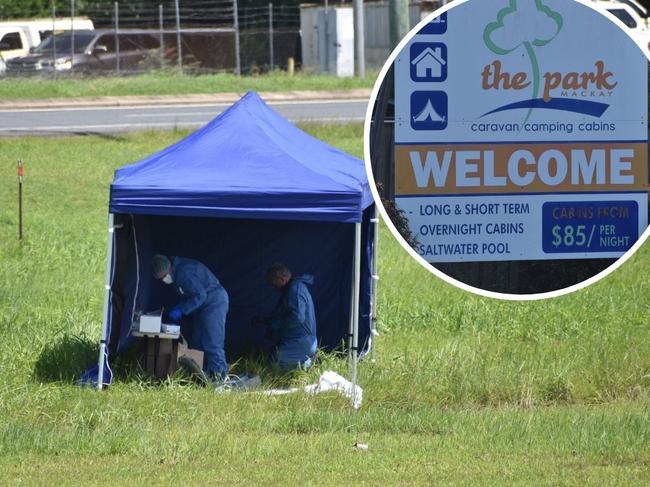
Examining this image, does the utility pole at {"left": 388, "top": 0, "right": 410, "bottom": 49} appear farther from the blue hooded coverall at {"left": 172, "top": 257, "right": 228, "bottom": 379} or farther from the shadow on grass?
the shadow on grass

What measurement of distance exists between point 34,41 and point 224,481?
3258cm

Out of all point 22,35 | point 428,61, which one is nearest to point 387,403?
point 428,61

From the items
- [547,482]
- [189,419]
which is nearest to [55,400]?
[189,419]

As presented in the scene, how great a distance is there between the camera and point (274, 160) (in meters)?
10.4

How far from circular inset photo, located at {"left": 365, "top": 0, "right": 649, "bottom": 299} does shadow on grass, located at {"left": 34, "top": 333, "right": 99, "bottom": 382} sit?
483cm

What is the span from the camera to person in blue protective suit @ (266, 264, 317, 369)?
10.8m

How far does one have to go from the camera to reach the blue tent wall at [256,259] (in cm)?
1214

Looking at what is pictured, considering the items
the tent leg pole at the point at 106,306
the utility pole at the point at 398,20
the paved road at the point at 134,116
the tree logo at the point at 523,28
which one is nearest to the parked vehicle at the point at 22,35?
the paved road at the point at 134,116

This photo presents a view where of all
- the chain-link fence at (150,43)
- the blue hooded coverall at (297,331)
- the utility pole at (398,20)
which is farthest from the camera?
the chain-link fence at (150,43)

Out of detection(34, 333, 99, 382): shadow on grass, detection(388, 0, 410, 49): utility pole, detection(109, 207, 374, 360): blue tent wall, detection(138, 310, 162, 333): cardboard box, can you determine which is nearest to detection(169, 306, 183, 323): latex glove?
detection(138, 310, 162, 333): cardboard box

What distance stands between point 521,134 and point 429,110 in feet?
1.62

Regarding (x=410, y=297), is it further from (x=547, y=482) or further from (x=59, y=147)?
(x=59, y=147)

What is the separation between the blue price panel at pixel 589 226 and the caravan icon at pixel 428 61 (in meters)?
0.89

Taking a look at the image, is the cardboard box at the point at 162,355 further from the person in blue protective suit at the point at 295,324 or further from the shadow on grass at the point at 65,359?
the person in blue protective suit at the point at 295,324
